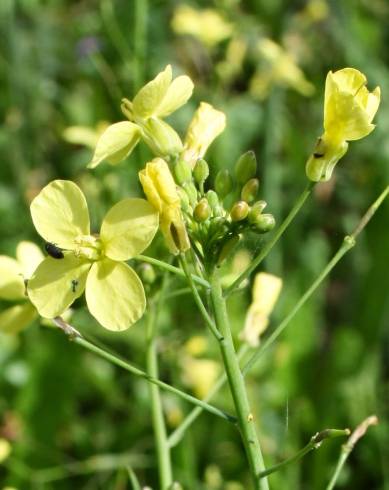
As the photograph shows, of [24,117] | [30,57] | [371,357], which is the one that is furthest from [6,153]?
[371,357]

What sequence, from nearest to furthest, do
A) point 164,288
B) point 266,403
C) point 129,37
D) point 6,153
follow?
point 164,288, point 266,403, point 6,153, point 129,37

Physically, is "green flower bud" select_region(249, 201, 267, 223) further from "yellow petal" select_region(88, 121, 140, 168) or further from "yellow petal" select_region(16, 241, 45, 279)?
"yellow petal" select_region(16, 241, 45, 279)

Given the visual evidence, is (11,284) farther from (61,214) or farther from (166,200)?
(166,200)

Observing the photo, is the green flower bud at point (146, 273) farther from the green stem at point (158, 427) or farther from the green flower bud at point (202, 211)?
the green flower bud at point (202, 211)

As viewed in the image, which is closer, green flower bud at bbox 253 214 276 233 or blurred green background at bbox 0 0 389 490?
green flower bud at bbox 253 214 276 233

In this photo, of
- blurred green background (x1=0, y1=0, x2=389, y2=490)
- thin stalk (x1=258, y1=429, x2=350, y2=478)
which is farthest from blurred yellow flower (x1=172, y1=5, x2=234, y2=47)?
thin stalk (x1=258, y1=429, x2=350, y2=478)

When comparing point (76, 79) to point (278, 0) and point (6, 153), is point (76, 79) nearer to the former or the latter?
point (6, 153)
